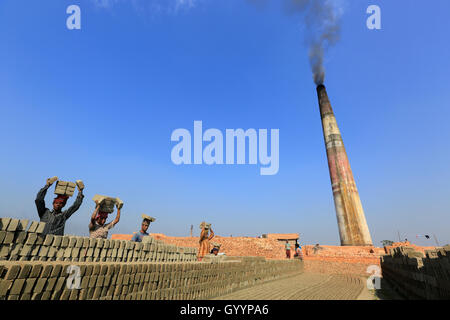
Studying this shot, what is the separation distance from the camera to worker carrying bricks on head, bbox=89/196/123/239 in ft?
17.7

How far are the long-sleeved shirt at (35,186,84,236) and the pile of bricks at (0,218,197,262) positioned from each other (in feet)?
1.92

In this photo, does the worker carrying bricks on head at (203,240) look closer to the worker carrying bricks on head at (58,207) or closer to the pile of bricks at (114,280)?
the pile of bricks at (114,280)

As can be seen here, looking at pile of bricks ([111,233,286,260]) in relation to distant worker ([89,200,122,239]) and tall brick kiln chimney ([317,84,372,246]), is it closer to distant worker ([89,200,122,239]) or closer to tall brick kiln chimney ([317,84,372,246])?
tall brick kiln chimney ([317,84,372,246])

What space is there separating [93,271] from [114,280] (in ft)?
1.43

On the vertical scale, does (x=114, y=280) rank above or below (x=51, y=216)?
below

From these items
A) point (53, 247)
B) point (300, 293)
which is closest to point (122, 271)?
point (53, 247)

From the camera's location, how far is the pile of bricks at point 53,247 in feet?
10.7

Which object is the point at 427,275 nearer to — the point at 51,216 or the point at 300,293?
the point at 300,293

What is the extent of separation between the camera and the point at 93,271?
3.04 m
